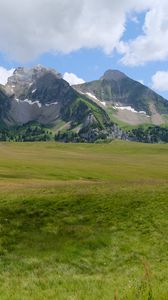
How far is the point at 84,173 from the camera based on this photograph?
11725cm

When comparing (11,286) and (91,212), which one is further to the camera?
(91,212)

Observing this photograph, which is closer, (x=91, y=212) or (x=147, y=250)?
(x=147, y=250)

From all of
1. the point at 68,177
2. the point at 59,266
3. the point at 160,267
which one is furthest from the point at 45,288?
the point at 68,177

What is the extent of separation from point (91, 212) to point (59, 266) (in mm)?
10204

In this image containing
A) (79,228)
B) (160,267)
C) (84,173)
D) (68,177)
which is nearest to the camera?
(160,267)

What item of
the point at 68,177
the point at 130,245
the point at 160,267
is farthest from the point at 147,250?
the point at 68,177

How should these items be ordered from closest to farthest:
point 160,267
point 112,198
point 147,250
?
point 160,267 < point 147,250 < point 112,198

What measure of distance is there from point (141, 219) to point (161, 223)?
5.92ft

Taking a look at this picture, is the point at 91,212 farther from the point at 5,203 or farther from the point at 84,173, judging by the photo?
the point at 84,173

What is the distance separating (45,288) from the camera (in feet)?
60.8

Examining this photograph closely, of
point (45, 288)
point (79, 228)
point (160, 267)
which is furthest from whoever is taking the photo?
point (79, 228)

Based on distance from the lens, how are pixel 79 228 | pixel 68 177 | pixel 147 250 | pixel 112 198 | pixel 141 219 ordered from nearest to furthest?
pixel 147 250
pixel 79 228
pixel 141 219
pixel 112 198
pixel 68 177

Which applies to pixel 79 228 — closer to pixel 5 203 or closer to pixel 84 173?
pixel 5 203

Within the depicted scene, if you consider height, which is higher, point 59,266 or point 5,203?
point 5,203
